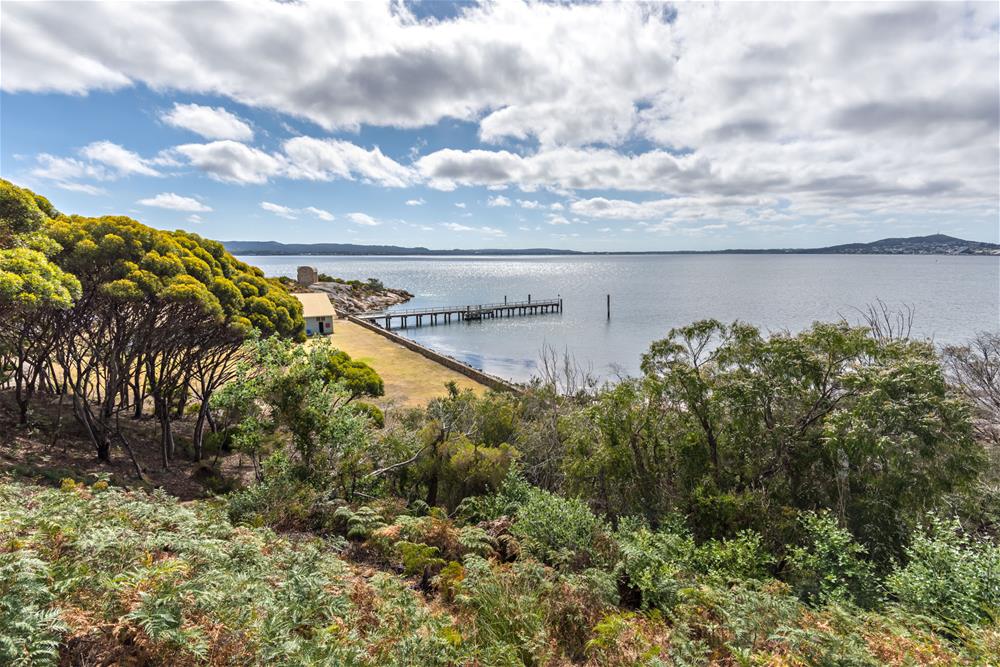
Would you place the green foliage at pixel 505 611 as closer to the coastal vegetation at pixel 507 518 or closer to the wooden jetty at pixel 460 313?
the coastal vegetation at pixel 507 518

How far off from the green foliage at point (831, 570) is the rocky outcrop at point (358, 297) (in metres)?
60.7

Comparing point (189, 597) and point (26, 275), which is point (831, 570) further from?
point (26, 275)

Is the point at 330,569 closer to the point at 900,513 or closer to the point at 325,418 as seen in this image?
the point at 325,418

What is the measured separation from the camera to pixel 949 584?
5.21m

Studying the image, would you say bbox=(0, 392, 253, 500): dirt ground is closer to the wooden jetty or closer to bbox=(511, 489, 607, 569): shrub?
bbox=(511, 489, 607, 569): shrub

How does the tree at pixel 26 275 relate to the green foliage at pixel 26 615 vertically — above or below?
above

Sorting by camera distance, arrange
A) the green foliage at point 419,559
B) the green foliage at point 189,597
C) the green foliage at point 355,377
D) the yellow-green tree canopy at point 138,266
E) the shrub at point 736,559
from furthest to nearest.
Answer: the green foliage at point 355,377
the yellow-green tree canopy at point 138,266
the green foliage at point 419,559
the shrub at point 736,559
the green foliage at point 189,597

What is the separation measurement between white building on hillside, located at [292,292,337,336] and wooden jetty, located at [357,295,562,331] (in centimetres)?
1296

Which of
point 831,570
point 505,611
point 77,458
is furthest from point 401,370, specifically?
point 831,570

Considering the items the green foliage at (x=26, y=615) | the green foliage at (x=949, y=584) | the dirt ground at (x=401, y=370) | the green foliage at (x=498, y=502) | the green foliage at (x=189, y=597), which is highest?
the green foliage at (x=26, y=615)

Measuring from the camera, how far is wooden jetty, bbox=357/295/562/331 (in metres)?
63.3

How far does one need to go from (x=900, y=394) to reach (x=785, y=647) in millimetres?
4244

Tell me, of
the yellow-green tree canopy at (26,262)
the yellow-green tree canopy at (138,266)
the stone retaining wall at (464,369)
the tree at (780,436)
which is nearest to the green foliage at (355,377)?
the yellow-green tree canopy at (138,266)

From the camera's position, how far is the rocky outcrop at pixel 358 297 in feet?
238
